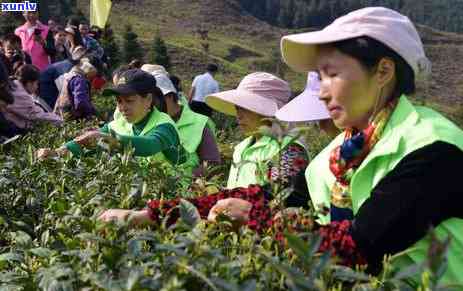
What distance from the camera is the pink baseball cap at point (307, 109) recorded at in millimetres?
2820

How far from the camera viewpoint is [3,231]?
7.91 feet

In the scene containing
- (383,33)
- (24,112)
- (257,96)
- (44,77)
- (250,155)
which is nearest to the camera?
(383,33)

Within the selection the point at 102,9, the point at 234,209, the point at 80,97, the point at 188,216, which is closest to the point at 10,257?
the point at 188,216

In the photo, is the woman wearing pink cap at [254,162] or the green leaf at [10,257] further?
the woman wearing pink cap at [254,162]

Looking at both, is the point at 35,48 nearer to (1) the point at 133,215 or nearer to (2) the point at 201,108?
(2) the point at 201,108

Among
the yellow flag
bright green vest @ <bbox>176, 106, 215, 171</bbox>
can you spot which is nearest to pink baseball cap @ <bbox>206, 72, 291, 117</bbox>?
bright green vest @ <bbox>176, 106, 215, 171</bbox>

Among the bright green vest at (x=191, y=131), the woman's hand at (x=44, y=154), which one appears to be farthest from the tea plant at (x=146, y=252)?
the bright green vest at (x=191, y=131)

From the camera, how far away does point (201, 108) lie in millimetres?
9938

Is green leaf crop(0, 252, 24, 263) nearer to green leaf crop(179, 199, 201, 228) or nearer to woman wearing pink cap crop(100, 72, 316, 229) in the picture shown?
woman wearing pink cap crop(100, 72, 316, 229)

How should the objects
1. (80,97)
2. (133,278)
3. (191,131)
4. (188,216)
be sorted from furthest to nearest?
1. (80,97)
2. (191,131)
3. (188,216)
4. (133,278)

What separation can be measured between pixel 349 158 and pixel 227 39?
80406mm

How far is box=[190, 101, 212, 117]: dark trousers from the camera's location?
9.73 m

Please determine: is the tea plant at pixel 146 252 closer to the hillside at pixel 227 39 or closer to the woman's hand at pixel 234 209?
the woman's hand at pixel 234 209

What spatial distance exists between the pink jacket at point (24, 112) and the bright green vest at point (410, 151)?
3827mm
